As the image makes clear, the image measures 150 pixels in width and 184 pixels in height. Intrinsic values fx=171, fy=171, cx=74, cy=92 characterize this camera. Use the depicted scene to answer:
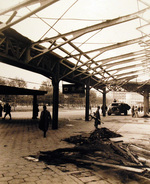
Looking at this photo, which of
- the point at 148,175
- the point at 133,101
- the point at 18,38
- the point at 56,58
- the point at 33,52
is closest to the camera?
the point at 148,175

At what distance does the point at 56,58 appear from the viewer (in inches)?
474

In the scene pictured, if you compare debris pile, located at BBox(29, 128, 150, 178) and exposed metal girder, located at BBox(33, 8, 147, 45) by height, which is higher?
exposed metal girder, located at BBox(33, 8, 147, 45)

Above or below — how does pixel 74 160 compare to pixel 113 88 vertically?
below

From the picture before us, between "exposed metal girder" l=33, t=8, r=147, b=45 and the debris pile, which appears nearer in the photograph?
the debris pile

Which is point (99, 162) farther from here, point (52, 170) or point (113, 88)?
point (113, 88)

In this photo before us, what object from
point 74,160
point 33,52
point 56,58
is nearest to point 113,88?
point 56,58

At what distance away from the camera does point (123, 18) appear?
24.5ft

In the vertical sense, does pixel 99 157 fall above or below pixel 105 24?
below

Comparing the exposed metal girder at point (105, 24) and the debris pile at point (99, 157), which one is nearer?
the debris pile at point (99, 157)

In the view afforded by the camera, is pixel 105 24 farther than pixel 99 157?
Yes

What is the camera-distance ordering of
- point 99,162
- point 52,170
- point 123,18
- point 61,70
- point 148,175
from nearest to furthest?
1. point 148,175
2. point 52,170
3. point 99,162
4. point 123,18
5. point 61,70

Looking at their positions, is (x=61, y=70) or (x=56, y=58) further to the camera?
(x=61, y=70)

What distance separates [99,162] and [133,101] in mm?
108628

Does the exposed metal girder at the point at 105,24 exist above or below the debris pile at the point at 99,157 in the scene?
above
